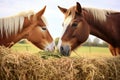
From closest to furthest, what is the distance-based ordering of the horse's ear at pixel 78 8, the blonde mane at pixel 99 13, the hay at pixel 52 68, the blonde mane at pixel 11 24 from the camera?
the hay at pixel 52 68, the blonde mane at pixel 11 24, the horse's ear at pixel 78 8, the blonde mane at pixel 99 13

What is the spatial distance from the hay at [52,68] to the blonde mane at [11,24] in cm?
74

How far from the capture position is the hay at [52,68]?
2621 millimetres

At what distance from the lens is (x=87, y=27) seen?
3850mm

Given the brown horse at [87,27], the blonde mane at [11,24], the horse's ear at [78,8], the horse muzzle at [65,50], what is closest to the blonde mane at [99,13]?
the brown horse at [87,27]

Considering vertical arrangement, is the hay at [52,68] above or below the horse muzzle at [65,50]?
above

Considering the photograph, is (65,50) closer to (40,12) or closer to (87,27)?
(87,27)

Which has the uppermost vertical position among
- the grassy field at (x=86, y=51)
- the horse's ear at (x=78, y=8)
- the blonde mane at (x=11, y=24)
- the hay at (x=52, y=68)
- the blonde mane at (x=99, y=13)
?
the horse's ear at (x=78, y=8)

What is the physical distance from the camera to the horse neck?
3.87 metres

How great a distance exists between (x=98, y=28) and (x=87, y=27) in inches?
7.3

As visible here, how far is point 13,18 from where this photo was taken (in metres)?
3.57

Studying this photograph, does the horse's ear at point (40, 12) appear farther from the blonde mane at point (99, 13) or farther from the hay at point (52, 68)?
the hay at point (52, 68)

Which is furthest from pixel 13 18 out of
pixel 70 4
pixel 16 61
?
pixel 16 61

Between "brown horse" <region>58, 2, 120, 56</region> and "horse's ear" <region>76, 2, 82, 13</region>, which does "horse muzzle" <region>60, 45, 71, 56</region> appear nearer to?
"brown horse" <region>58, 2, 120, 56</region>

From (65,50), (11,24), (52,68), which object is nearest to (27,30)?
(11,24)
